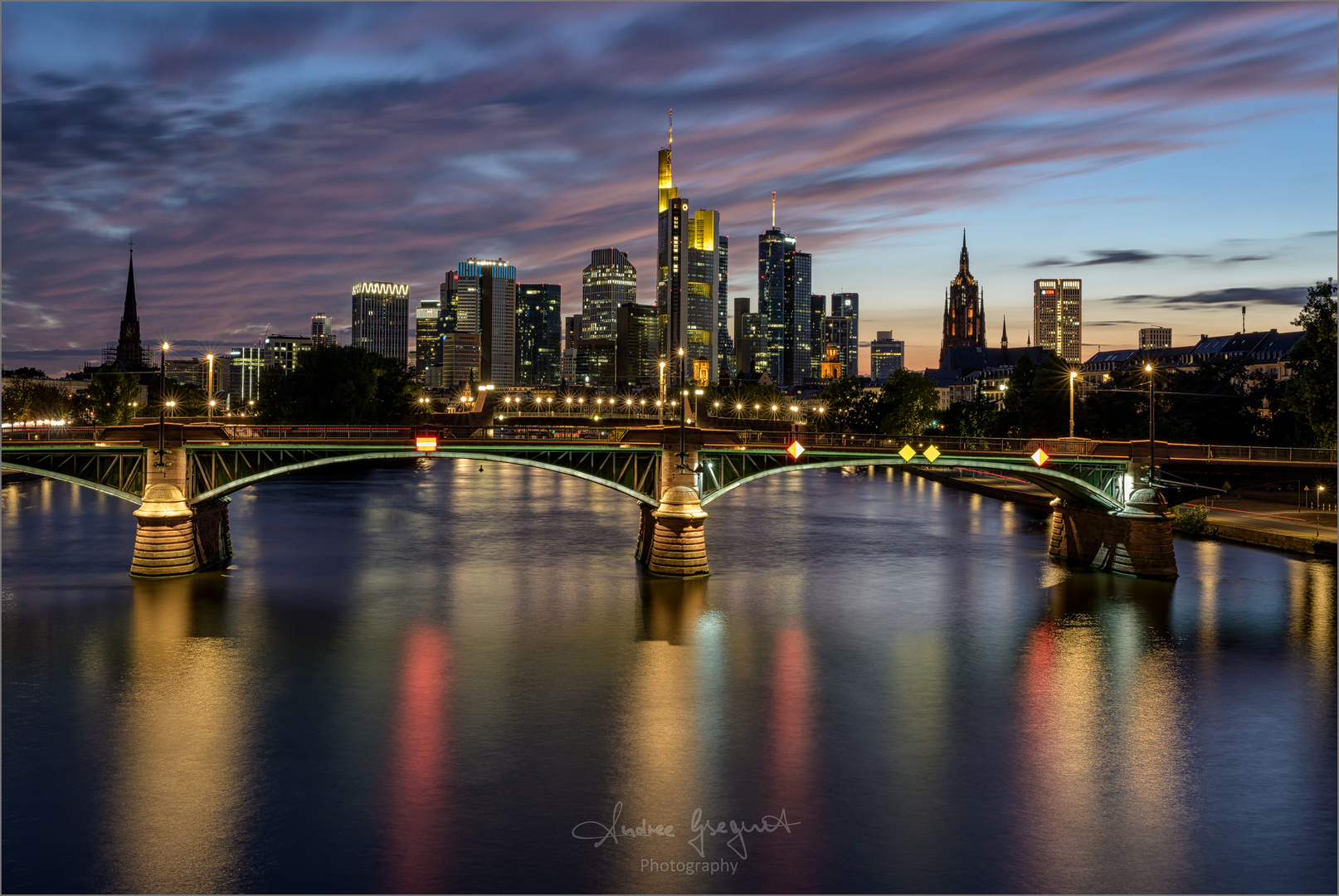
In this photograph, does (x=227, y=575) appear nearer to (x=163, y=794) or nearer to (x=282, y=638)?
(x=282, y=638)

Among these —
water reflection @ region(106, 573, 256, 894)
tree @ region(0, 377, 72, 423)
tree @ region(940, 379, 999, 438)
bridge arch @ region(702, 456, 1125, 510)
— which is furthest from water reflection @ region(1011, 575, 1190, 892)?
tree @ region(0, 377, 72, 423)

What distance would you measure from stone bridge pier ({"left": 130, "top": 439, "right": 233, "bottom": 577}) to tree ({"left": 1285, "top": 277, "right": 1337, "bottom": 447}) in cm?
7022

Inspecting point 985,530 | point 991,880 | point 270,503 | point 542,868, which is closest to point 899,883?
point 991,880

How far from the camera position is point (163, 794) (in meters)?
28.1

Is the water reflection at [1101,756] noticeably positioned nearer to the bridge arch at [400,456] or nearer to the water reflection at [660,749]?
the water reflection at [660,749]

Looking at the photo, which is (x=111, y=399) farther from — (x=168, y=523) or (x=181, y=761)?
(x=181, y=761)

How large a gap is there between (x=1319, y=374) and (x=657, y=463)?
47.0 meters

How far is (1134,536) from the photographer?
191 ft

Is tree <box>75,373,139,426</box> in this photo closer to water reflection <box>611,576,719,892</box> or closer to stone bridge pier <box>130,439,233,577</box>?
stone bridge pier <box>130,439,233,577</box>

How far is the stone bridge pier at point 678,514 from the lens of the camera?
55750 millimetres

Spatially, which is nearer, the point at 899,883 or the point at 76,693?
the point at 899,883

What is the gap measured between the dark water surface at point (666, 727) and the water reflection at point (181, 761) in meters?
0.12

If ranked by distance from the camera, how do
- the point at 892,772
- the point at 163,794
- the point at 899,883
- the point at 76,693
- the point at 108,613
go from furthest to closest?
the point at 108,613, the point at 76,693, the point at 892,772, the point at 163,794, the point at 899,883

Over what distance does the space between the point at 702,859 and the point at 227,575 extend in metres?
41.7
